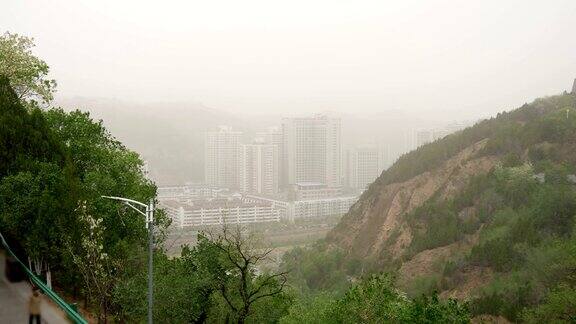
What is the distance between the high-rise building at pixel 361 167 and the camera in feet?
473

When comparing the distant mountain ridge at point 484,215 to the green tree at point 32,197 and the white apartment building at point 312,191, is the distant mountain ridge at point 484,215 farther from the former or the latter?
the white apartment building at point 312,191

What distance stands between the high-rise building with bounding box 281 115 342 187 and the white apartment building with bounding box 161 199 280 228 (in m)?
36.4

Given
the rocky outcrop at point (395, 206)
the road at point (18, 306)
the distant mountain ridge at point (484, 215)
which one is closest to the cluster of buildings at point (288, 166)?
the rocky outcrop at point (395, 206)

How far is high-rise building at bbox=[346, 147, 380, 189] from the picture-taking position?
473ft

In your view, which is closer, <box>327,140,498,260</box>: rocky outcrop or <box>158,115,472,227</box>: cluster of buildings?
<box>327,140,498,260</box>: rocky outcrop

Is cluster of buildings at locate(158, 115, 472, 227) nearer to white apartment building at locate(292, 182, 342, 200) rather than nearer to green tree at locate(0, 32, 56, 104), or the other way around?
white apartment building at locate(292, 182, 342, 200)

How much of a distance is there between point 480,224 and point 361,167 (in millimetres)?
103974

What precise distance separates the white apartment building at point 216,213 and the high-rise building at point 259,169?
27436 millimetres

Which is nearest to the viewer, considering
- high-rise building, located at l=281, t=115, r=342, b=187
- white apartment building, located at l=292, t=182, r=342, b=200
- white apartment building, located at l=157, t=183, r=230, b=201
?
white apartment building, located at l=292, t=182, r=342, b=200

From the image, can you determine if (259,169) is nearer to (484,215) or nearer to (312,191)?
(312,191)

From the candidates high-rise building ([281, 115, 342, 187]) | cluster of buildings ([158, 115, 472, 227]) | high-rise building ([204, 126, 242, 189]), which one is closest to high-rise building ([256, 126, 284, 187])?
cluster of buildings ([158, 115, 472, 227])

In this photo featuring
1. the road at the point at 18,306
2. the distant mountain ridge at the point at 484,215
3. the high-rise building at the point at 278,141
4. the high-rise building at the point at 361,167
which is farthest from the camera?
the high-rise building at the point at 278,141

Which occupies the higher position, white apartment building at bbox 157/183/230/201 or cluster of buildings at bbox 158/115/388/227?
cluster of buildings at bbox 158/115/388/227

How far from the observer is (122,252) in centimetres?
1384
